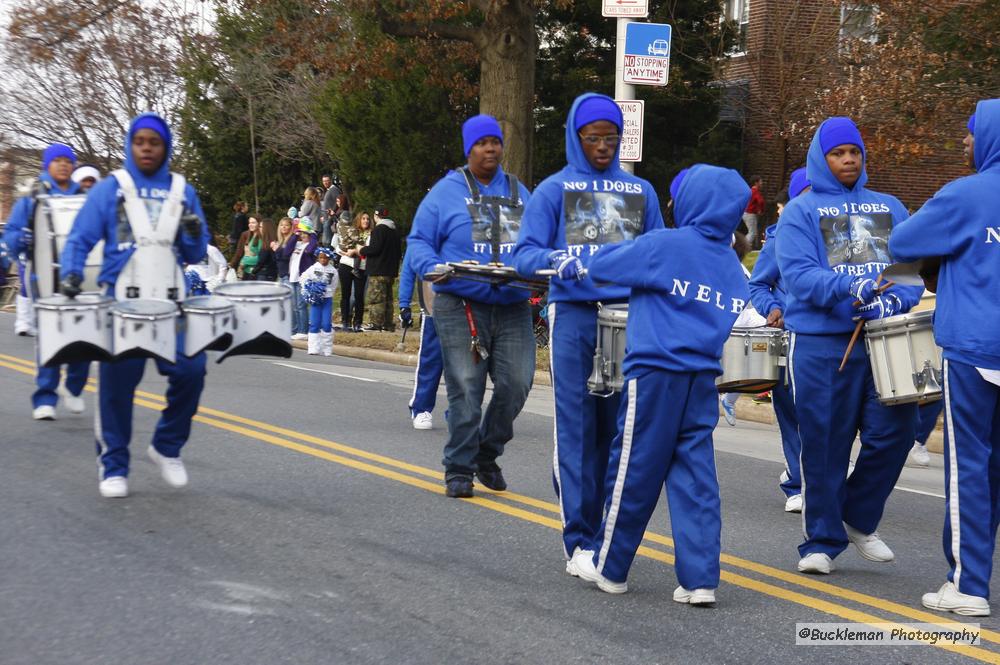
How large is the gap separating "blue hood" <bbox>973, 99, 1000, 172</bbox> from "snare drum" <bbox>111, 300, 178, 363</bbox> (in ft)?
13.3

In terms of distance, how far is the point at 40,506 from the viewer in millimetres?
8148

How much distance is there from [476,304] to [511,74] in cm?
1244

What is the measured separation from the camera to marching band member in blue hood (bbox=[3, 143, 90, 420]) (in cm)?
1118

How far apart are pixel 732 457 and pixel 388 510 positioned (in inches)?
150

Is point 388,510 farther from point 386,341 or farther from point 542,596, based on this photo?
point 386,341

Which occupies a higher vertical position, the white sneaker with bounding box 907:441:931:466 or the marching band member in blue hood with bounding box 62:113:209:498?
the marching band member in blue hood with bounding box 62:113:209:498

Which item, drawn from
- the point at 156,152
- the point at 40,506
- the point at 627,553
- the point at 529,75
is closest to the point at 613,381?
the point at 627,553

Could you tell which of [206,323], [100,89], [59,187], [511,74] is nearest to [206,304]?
[206,323]

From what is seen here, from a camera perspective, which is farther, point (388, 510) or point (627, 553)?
point (388, 510)

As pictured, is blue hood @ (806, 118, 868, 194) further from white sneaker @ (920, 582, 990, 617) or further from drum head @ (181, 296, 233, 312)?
drum head @ (181, 296, 233, 312)

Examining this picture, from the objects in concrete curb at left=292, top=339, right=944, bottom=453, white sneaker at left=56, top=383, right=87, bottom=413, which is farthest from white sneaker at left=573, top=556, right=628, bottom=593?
white sneaker at left=56, top=383, right=87, bottom=413

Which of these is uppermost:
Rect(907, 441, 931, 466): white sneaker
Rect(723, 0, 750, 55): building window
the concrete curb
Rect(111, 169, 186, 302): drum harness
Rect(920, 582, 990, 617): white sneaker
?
Rect(723, 0, 750, 55): building window

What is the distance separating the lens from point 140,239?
795cm

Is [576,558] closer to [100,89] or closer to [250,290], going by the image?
[250,290]
